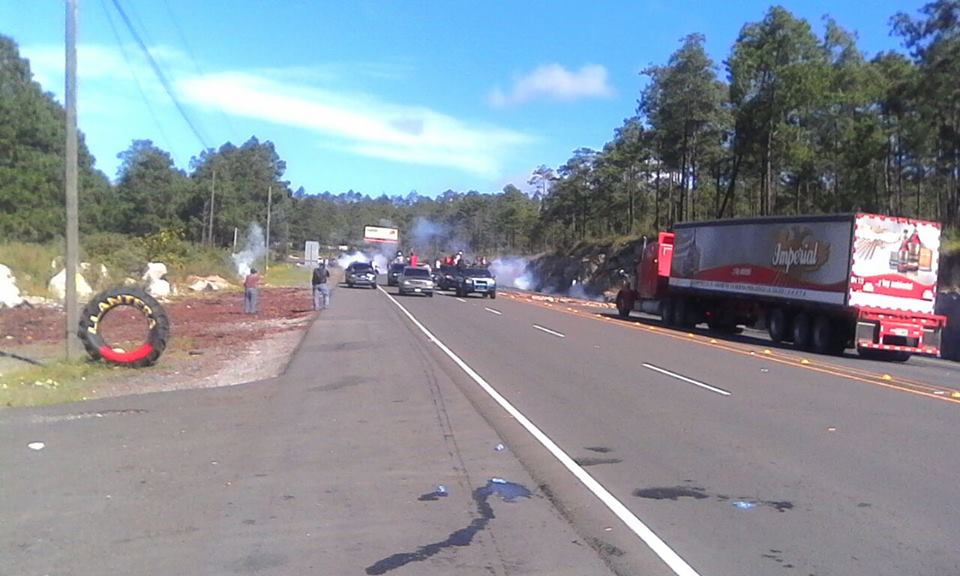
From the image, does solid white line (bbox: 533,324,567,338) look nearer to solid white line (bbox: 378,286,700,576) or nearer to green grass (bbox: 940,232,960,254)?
solid white line (bbox: 378,286,700,576)

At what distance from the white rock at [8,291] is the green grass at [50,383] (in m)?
16.9

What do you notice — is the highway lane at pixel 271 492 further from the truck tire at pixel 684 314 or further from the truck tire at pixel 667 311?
the truck tire at pixel 667 311

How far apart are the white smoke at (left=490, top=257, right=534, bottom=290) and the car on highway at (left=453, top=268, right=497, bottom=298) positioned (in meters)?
42.4

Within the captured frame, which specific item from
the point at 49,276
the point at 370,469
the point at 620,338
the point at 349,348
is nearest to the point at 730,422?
the point at 370,469

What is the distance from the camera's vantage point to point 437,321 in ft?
111

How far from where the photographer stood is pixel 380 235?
99.3 metres

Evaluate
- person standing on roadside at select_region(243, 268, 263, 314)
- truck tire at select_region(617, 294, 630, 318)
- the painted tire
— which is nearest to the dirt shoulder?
the painted tire

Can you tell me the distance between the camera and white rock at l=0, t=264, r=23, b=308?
33716 millimetres

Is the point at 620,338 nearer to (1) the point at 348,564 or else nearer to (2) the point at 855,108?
(1) the point at 348,564

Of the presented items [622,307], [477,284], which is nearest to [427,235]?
[477,284]

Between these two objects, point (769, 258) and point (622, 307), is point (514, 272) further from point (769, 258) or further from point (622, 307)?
point (769, 258)

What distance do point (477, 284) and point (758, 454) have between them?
145ft

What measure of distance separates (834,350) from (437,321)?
492 inches

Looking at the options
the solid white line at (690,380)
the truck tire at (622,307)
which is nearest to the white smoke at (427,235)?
the truck tire at (622,307)
